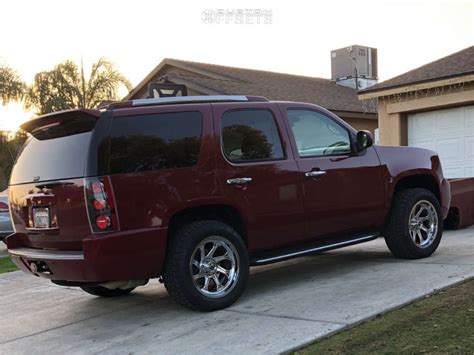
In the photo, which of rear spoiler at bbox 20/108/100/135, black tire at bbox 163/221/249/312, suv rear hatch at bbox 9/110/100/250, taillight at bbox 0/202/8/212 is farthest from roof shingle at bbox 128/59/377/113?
black tire at bbox 163/221/249/312

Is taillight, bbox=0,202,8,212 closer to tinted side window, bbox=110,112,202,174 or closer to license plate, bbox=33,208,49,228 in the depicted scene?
license plate, bbox=33,208,49,228

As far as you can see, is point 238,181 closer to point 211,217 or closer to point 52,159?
point 211,217

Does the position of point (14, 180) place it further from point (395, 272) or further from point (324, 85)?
A: point (324, 85)

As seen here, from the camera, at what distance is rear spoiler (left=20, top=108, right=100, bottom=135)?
16.2 feet

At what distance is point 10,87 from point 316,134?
916 inches

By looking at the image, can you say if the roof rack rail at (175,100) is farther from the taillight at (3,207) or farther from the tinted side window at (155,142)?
the taillight at (3,207)

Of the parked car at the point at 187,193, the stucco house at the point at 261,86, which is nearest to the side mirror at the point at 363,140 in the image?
the parked car at the point at 187,193

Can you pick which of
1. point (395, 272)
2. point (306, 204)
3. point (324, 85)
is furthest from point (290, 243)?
point (324, 85)

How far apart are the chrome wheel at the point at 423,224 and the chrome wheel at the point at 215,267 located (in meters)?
2.57

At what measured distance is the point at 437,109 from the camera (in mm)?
12609

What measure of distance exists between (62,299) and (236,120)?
300 cm

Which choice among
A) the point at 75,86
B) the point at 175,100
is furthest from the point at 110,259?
the point at 75,86

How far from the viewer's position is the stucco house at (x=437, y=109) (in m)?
12.0

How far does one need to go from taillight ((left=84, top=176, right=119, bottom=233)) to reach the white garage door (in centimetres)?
948
